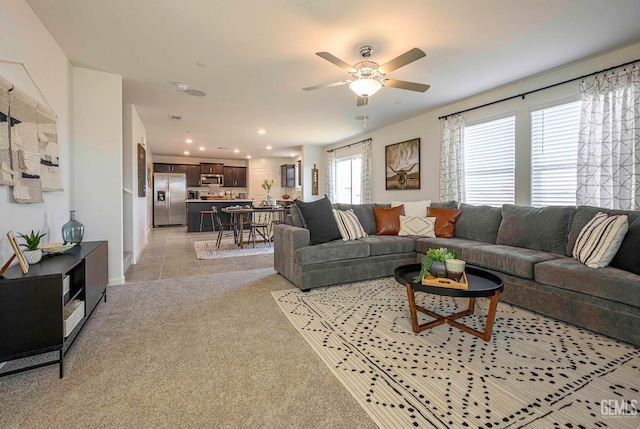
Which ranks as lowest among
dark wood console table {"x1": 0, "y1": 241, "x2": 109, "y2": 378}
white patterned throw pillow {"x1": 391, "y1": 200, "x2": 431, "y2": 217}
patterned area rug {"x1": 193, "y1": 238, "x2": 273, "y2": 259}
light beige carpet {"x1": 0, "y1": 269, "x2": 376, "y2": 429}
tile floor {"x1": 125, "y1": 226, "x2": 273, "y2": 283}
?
light beige carpet {"x1": 0, "y1": 269, "x2": 376, "y2": 429}

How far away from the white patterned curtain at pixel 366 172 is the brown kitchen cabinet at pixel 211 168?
625 centimetres

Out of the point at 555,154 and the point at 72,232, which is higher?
the point at 555,154

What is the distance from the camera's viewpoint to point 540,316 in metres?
2.60

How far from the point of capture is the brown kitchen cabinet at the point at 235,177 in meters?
11.0

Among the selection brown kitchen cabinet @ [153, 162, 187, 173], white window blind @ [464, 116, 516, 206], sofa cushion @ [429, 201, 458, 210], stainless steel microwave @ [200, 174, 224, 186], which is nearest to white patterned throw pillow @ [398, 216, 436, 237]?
sofa cushion @ [429, 201, 458, 210]

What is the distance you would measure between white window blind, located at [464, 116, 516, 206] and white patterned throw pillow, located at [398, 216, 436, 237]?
3.12 feet

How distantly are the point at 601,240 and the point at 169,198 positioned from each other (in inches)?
423

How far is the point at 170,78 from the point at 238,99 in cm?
101

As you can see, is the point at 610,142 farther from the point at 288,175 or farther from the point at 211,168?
the point at 211,168

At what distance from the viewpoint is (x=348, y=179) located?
7.75m

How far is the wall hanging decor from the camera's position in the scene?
75.0 inches

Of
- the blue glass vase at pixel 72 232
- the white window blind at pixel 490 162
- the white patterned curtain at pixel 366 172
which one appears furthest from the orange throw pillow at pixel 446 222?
the blue glass vase at pixel 72 232

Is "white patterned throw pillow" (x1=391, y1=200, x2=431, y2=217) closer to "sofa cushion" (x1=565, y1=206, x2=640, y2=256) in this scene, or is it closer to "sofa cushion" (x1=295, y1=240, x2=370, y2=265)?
"sofa cushion" (x1=295, y1=240, x2=370, y2=265)

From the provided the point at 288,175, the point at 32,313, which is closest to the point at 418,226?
the point at 32,313
